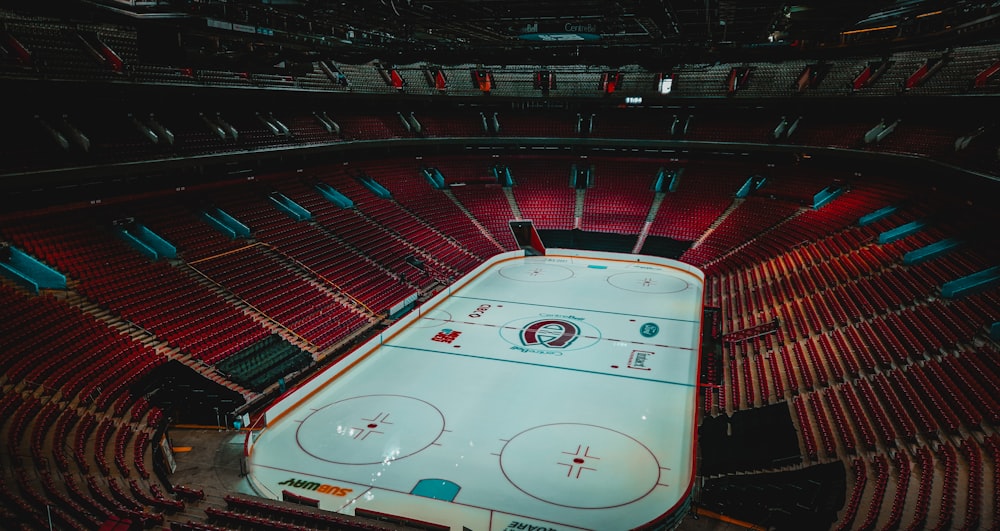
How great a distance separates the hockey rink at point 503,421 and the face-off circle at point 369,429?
36mm

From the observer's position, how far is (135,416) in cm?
1018

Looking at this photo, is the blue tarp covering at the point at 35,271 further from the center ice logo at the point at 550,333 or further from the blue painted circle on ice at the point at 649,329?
the blue painted circle on ice at the point at 649,329

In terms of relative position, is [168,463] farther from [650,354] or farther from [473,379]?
[650,354]

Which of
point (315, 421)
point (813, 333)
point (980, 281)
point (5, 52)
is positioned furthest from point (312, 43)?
point (980, 281)

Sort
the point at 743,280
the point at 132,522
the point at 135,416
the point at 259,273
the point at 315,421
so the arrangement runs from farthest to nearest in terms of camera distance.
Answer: the point at 743,280 < the point at 259,273 < the point at 315,421 < the point at 135,416 < the point at 132,522

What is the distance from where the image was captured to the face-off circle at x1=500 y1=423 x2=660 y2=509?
9.00 m

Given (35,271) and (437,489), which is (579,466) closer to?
(437,489)

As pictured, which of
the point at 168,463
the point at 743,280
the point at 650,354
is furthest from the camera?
the point at 743,280

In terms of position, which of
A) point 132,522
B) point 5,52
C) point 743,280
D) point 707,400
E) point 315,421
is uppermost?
point 743,280

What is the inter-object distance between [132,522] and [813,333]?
13777 millimetres

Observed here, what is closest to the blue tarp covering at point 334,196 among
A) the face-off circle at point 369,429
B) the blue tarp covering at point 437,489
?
the face-off circle at point 369,429

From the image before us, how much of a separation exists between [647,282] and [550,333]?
260 inches

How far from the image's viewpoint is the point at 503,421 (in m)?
11.4

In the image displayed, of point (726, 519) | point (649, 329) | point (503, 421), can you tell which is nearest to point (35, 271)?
point (503, 421)
